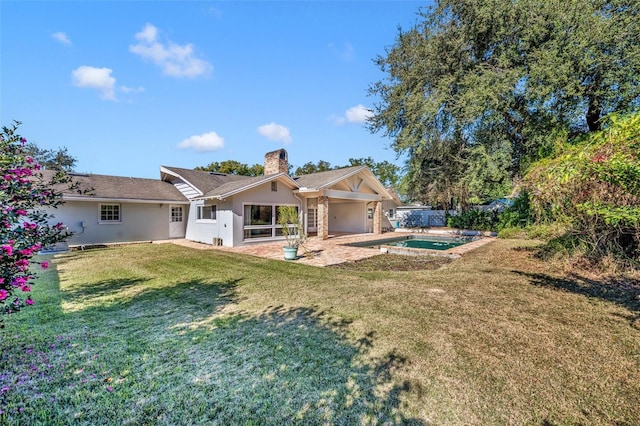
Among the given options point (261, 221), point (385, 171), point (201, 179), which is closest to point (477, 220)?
point (261, 221)

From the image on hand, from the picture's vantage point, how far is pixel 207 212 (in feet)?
54.4

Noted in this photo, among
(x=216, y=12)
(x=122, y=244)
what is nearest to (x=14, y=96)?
(x=122, y=244)

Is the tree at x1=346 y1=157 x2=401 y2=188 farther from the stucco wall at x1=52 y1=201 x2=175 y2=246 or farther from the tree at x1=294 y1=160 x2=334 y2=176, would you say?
the stucco wall at x1=52 y1=201 x2=175 y2=246

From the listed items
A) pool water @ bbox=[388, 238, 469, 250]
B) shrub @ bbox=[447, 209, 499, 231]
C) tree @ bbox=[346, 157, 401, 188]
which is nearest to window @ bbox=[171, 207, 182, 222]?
pool water @ bbox=[388, 238, 469, 250]

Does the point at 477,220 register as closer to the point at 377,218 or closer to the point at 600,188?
the point at 377,218

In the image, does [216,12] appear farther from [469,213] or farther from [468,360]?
[469,213]

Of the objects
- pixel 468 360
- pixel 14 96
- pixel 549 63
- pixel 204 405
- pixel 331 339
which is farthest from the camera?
pixel 14 96

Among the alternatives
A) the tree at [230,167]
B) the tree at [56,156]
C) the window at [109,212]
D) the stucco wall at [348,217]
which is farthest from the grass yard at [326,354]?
the tree at [56,156]

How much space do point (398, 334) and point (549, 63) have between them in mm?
12247

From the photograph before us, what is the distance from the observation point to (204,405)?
9.14 ft

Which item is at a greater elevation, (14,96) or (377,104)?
(377,104)

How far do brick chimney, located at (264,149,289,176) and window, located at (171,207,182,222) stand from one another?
6.36 meters

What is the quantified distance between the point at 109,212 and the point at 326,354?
1681cm

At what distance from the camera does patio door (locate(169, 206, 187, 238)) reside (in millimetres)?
18078
